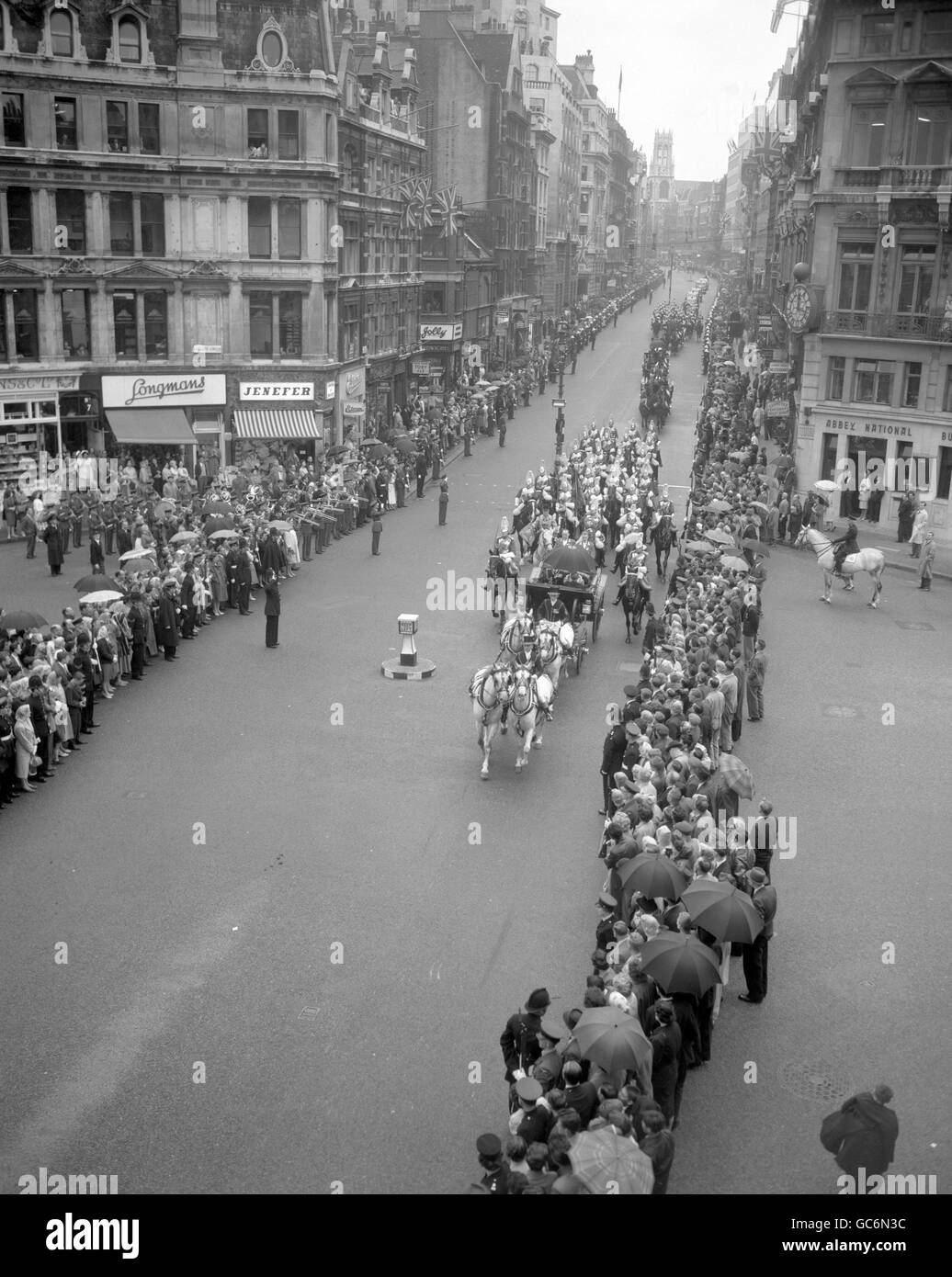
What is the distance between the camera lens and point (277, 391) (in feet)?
145

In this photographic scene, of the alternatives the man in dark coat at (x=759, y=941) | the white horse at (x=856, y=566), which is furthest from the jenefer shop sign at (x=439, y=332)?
the man in dark coat at (x=759, y=941)

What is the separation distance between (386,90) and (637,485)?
87.3 feet

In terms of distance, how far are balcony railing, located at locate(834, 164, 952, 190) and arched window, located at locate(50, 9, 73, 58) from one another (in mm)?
24175

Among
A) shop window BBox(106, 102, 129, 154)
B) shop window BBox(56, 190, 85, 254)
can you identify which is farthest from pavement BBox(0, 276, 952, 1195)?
shop window BBox(106, 102, 129, 154)

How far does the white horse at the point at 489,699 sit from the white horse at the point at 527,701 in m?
0.12

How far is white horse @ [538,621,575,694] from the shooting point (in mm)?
20750

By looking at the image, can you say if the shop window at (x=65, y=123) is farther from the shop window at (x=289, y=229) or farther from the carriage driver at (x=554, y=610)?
the carriage driver at (x=554, y=610)

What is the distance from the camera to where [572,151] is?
4825 inches

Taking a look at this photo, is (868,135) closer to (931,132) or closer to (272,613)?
(931,132)

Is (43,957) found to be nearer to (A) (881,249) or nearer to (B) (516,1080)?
(B) (516,1080)

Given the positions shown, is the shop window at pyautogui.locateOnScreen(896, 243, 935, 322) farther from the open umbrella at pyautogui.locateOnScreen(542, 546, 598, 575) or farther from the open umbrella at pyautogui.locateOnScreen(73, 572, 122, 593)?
the open umbrella at pyautogui.locateOnScreen(73, 572, 122, 593)

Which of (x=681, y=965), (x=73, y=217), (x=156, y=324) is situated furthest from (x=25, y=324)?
(x=681, y=965)

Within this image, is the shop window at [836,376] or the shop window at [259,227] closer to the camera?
the shop window at [836,376]

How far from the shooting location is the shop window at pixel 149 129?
40594 millimetres
